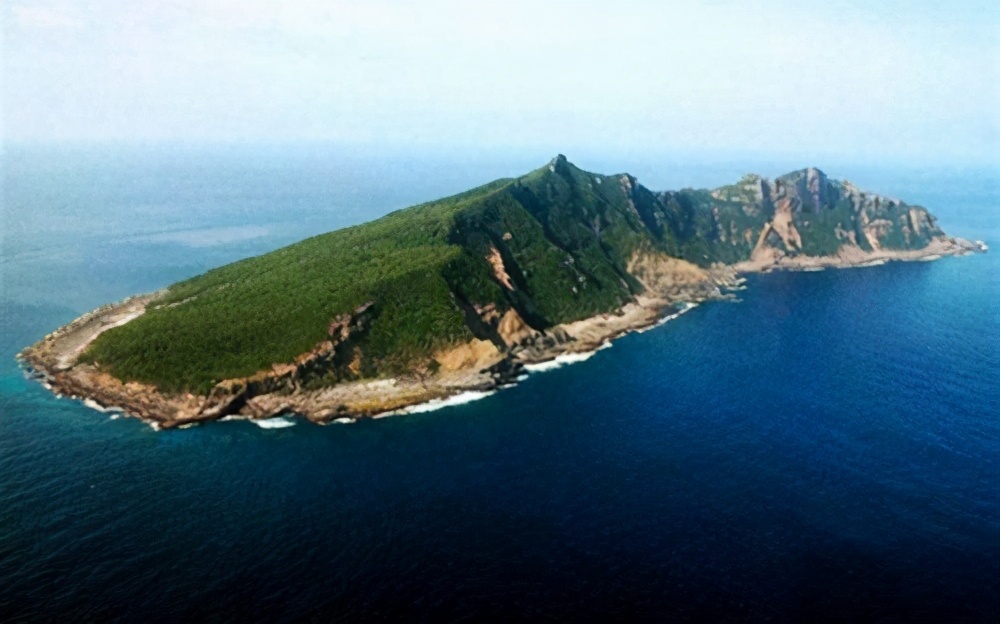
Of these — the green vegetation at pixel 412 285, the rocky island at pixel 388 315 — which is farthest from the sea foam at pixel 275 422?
the green vegetation at pixel 412 285

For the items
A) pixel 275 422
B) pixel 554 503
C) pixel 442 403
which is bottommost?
pixel 554 503

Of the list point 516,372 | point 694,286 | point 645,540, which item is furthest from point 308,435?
point 694,286

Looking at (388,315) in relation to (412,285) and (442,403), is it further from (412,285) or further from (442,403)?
(442,403)

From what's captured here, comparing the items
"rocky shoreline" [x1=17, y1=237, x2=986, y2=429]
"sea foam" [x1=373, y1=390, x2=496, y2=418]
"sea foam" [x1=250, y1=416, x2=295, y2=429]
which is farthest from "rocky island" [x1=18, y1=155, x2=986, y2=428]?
"sea foam" [x1=250, y1=416, x2=295, y2=429]

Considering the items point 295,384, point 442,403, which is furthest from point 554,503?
point 295,384

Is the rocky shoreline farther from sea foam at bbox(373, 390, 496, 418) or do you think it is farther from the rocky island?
sea foam at bbox(373, 390, 496, 418)

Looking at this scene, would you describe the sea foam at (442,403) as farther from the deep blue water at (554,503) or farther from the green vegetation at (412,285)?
the green vegetation at (412,285)

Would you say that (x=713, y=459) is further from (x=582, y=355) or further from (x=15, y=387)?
(x=15, y=387)
